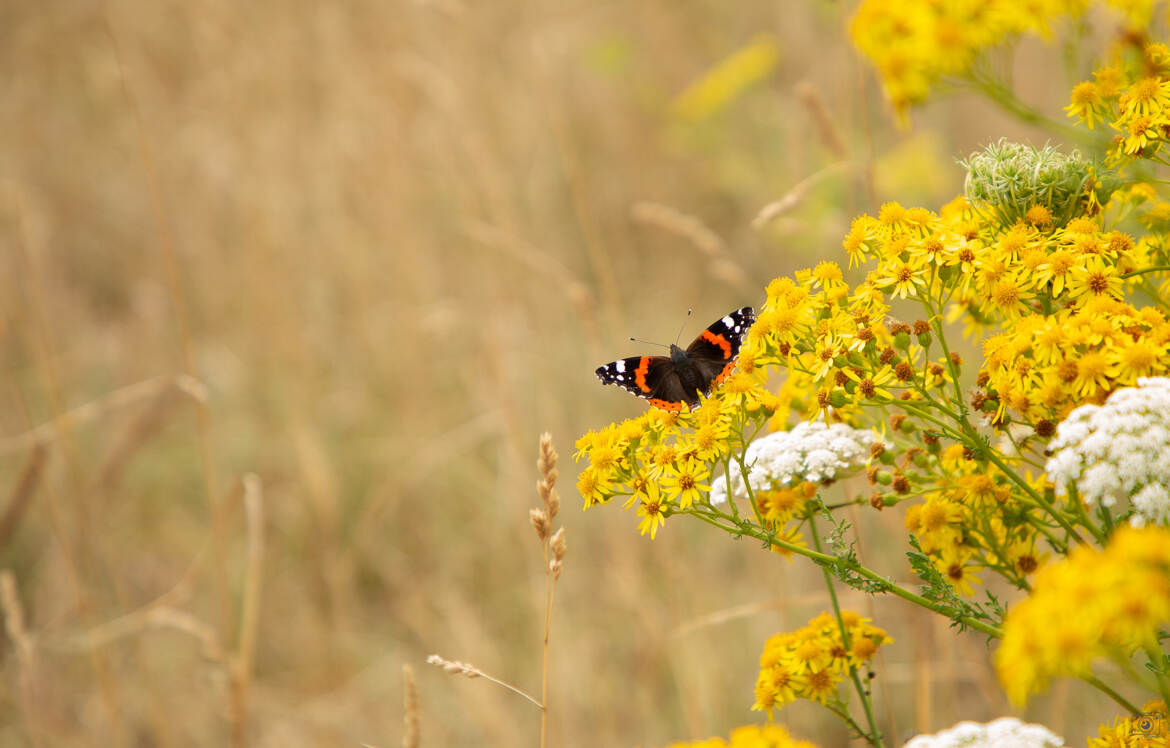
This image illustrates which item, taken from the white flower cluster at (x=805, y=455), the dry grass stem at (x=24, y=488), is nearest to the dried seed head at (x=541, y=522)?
the white flower cluster at (x=805, y=455)

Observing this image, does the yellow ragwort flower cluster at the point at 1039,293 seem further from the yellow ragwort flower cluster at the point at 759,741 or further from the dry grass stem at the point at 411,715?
the dry grass stem at the point at 411,715

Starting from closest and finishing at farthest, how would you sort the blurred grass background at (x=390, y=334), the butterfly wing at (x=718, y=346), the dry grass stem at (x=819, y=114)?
the butterfly wing at (x=718, y=346)
the dry grass stem at (x=819, y=114)
the blurred grass background at (x=390, y=334)

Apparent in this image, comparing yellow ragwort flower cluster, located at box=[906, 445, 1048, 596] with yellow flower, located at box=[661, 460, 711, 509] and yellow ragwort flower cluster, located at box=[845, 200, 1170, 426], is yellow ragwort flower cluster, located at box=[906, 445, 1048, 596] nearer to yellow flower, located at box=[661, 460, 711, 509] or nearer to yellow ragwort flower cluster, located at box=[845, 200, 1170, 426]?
yellow ragwort flower cluster, located at box=[845, 200, 1170, 426]

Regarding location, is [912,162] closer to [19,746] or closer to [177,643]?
[177,643]

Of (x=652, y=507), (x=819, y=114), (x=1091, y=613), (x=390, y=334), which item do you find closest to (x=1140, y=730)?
(x=1091, y=613)

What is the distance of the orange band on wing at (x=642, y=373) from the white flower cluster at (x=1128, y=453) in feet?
3.60

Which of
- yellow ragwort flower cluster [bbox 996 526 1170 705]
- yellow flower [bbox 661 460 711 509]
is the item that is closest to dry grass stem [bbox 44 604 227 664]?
yellow flower [bbox 661 460 711 509]

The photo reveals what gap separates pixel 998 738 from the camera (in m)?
1.26

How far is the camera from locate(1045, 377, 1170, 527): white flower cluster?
1.23 metres

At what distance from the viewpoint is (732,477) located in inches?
78.2

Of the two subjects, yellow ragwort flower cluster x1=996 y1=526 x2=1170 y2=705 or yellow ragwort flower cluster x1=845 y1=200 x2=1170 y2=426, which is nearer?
yellow ragwort flower cluster x1=996 y1=526 x2=1170 y2=705

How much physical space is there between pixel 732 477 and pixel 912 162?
11.6 ft

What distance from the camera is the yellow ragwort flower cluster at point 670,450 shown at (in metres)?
1.59

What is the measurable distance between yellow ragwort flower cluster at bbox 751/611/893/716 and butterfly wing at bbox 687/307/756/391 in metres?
0.63
